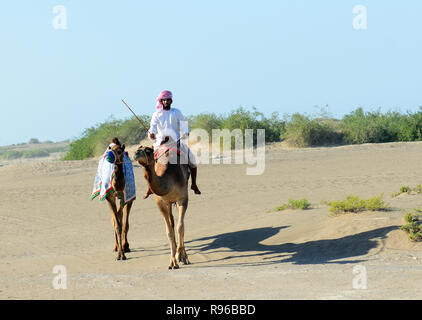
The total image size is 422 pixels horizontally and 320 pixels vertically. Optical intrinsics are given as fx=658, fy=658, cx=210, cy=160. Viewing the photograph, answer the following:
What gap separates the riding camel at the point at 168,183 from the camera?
1109cm

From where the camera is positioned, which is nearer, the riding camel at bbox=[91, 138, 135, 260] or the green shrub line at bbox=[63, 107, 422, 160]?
the riding camel at bbox=[91, 138, 135, 260]

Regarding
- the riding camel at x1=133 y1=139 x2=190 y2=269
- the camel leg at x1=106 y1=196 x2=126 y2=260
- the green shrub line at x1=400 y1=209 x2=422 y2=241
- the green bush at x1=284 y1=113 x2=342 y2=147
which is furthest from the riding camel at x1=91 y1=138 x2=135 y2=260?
the green bush at x1=284 y1=113 x2=342 y2=147

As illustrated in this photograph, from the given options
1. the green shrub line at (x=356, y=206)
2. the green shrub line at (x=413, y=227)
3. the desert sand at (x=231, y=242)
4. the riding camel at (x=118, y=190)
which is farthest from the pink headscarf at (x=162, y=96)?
the green shrub line at (x=413, y=227)

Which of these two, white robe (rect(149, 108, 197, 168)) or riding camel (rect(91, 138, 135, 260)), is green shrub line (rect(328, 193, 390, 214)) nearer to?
white robe (rect(149, 108, 197, 168))

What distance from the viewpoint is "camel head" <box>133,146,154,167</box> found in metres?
10.8

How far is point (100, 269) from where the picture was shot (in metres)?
12.0

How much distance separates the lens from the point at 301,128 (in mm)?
33250

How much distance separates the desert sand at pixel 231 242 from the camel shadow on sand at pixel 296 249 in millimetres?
22

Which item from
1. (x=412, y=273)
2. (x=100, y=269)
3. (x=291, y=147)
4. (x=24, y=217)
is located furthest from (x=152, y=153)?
(x=291, y=147)

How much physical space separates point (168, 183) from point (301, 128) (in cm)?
2253

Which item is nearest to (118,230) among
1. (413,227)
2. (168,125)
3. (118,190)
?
(118,190)

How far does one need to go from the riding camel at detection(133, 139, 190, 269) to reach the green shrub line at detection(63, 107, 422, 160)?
2192cm
